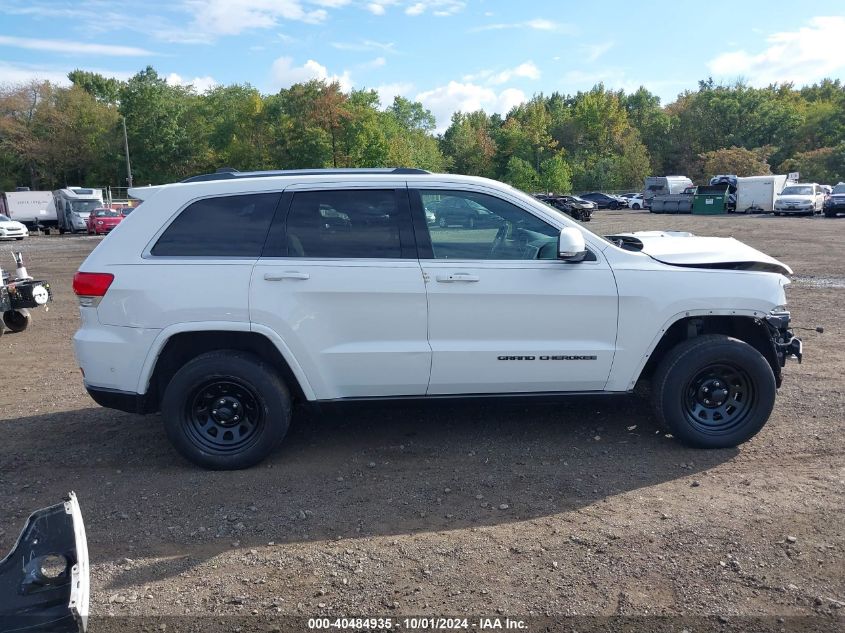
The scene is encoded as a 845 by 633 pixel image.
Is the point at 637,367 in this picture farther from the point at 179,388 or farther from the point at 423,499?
the point at 179,388

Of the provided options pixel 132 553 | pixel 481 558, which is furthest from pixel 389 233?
pixel 132 553

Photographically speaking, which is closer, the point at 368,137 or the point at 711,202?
the point at 711,202

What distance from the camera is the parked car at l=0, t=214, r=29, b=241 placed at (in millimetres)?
34031

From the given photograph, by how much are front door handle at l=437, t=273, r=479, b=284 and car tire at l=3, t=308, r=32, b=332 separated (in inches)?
324

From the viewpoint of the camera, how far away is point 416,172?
5.03m

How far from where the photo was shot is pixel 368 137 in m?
52.0

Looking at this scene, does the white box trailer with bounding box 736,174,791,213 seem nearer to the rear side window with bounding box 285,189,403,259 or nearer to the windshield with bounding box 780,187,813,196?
the windshield with bounding box 780,187,813,196

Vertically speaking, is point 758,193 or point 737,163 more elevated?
point 737,163

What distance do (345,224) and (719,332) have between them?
9.18 feet

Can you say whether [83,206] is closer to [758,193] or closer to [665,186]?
[665,186]

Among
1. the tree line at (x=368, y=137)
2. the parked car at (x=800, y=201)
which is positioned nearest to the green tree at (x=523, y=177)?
the tree line at (x=368, y=137)

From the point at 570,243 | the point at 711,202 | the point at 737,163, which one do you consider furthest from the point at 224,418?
the point at 737,163

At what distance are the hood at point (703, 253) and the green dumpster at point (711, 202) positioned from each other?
43071 mm

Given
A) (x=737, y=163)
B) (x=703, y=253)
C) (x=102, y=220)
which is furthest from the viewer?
(x=737, y=163)
